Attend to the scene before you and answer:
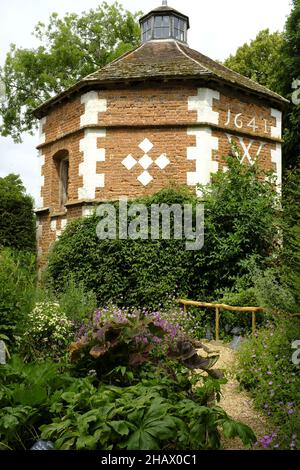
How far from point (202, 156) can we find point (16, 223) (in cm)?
599

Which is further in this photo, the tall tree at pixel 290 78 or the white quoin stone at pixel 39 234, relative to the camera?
the tall tree at pixel 290 78

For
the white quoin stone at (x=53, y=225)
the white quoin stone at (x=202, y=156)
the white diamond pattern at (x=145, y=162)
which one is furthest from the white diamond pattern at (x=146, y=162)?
the white quoin stone at (x=53, y=225)

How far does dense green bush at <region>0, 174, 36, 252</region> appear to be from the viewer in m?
14.0

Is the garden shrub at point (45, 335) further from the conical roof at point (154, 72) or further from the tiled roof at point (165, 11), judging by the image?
the tiled roof at point (165, 11)

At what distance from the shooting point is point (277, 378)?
5.09 m

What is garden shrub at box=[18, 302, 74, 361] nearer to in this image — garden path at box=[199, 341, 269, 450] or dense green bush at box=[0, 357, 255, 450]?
dense green bush at box=[0, 357, 255, 450]

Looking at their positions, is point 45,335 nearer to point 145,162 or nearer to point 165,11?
point 145,162

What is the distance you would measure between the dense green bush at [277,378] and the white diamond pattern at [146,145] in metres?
6.72

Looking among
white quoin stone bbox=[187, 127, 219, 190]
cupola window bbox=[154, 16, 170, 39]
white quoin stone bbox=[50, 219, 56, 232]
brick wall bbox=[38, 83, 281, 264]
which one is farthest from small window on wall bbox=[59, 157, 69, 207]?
cupola window bbox=[154, 16, 170, 39]

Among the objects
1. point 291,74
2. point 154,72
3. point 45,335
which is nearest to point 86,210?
point 154,72

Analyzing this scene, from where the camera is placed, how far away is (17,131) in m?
27.3

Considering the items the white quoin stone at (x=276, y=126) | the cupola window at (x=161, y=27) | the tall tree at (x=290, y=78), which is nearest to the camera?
the white quoin stone at (x=276, y=126)

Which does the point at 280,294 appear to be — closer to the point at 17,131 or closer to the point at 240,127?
the point at 240,127

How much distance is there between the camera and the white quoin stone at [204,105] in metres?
12.0
